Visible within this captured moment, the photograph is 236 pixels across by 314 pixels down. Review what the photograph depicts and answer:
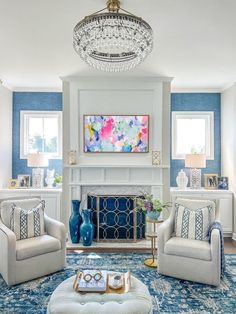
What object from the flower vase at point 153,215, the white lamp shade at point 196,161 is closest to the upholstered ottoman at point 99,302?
the flower vase at point 153,215

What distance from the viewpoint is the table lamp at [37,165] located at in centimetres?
522

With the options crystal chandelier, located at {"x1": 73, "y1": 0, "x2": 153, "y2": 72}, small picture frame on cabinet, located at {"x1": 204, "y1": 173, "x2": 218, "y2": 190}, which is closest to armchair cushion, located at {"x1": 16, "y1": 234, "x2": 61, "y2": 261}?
crystal chandelier, located at {"x1": 73, "y1": 0, "x2": 153, "y2": 72}

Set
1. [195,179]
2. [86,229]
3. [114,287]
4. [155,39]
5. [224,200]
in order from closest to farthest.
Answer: [114,287]
[155,39]
[86,229]
[224,200]
[195,179]

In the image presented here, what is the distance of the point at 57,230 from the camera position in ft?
11.8

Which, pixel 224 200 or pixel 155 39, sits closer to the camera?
pixel 155 39

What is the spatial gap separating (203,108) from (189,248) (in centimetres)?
329

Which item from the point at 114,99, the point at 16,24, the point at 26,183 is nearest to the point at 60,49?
the point at 16,24

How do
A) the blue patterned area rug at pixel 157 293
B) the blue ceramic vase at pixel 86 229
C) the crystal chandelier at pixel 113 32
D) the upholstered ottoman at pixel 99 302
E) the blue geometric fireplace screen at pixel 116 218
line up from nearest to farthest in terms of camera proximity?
the upholstered ottoman at pixel 99 302
the crystal chandelier at pixel 113 32
the blue patterned area rug at pixel 157 293
the blue ceramic vase at pixel 86 229
the blue geometric fireplace screen at pixel 116 218

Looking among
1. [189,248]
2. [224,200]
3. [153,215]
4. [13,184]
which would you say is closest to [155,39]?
[153,215]

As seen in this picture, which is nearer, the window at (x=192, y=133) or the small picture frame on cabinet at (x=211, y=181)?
the small picture frame on cabinet at (x=211, y=181)

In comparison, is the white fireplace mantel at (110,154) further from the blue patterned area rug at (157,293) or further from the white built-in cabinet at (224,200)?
the blue patterned area rug at (157,293)

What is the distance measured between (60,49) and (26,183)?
285cm

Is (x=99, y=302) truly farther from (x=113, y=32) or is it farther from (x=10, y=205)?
(x=113, y=32)

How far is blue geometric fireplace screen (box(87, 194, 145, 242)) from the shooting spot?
4812 millimetres
